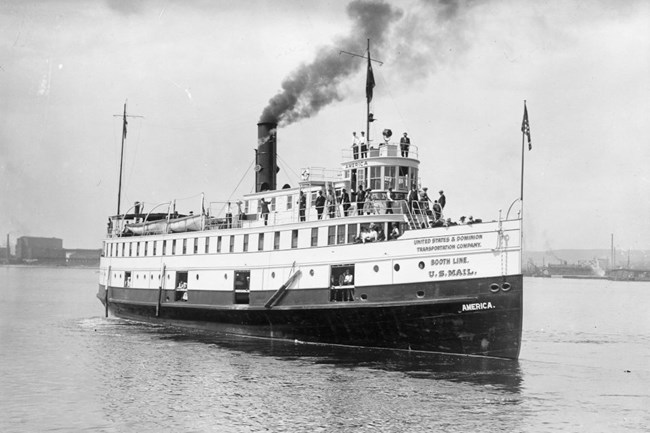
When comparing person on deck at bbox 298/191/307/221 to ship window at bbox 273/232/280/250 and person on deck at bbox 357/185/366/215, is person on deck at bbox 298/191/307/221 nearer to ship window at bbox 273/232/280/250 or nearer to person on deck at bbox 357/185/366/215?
ship window at bbox 273/232/280/250

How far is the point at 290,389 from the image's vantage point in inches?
906

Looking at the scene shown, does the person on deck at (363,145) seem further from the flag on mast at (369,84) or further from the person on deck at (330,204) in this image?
the person on deck at (330,204)

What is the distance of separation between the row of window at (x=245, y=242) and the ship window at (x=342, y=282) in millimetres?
1064

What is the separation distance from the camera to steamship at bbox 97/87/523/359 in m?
26.6

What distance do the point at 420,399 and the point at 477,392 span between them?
6.54ft

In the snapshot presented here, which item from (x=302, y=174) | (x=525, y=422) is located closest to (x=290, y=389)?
(x=525, y=422)

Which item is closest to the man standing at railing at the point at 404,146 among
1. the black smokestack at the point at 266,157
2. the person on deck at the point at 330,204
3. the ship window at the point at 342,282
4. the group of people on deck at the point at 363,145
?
the group of people on deck at the point at 363,145

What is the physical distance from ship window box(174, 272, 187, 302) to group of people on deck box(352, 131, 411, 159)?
445 inches

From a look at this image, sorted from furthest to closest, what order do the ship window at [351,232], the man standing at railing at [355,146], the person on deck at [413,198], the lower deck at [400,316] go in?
the man standing at railing at [355,146] → the ship window at [351,232] → the person on deck at [413,198] → the lower deck at [400,316]

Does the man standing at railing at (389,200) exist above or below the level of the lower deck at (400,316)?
above

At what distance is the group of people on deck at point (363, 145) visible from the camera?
31938mm

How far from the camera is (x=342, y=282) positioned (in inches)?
1176

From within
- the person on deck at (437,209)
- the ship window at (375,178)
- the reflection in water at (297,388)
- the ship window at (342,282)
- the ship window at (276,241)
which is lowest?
the reflection in water at (297,388)

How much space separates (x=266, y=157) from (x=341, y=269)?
370 inches
